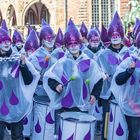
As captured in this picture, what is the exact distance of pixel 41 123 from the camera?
7387mm

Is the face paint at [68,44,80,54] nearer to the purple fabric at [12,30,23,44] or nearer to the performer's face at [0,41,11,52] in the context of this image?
the performer's face at [0,41,11,52]

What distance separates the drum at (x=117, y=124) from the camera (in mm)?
6586

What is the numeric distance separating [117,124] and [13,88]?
1.34m

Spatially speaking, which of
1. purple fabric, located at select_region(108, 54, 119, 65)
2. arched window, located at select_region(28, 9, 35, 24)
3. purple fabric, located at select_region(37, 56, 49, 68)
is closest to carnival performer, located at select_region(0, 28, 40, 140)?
purple fabric, located at select_region(37, 56, 49, 68)

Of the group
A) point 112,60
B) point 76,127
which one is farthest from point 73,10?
point 76,127

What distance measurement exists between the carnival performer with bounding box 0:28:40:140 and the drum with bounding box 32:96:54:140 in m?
0.62

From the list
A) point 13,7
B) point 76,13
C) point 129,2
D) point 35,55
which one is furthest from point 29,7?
point 35,55

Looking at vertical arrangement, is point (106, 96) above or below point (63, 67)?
below

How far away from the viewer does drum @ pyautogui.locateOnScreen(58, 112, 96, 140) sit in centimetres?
599

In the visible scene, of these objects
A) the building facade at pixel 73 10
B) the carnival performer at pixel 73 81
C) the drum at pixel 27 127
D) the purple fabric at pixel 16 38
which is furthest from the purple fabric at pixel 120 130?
the building facade at pixel 73 10

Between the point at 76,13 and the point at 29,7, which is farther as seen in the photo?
the point at 29,7

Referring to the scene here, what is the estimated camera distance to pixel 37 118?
7441 millimetres

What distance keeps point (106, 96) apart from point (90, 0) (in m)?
28.1

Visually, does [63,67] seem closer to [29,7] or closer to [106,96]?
[106,96]
